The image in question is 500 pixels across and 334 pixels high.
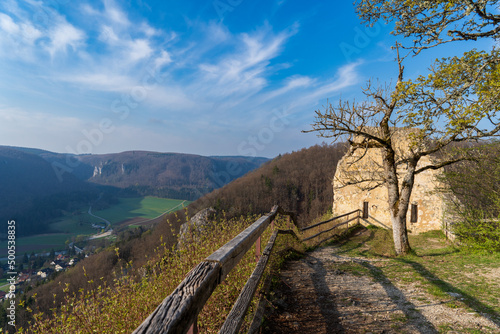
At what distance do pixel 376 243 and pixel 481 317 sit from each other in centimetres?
751

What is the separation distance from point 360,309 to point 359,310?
44 mm

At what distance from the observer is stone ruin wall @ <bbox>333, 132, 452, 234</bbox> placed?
11.9 metres

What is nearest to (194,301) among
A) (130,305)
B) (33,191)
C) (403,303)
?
(130,305)

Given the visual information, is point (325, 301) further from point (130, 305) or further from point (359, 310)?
point (130, 305)

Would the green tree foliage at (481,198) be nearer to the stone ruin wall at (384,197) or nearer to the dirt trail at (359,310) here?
the stone ruin wall at (384,197)

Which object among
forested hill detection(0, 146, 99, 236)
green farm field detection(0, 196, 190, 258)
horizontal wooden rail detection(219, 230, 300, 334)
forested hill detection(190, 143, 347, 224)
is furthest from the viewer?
forested hill detection(0, 146, 99, 236)

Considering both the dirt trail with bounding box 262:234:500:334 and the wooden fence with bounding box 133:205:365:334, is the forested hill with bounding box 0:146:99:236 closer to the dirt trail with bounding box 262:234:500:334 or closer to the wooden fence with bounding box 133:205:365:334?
the dirt trail with bounding box 262:234:500:334

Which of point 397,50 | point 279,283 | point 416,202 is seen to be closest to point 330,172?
point 416,202

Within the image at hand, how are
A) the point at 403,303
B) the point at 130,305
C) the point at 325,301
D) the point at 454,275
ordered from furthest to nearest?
1. the point at 454,275
2. the point at 325,301
3. the point at 403,303
4. the point at 130,305

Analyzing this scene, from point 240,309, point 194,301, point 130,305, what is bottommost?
point 130,305

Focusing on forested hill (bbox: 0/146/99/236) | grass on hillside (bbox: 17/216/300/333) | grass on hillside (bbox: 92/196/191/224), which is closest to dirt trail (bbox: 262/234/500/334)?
grass on hillside (bbox: 17/216/300/333)

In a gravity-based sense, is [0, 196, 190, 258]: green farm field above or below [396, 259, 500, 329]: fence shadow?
below

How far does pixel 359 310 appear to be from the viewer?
11.5 feet

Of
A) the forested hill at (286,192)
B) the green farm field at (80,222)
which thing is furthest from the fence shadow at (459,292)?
the green farm field at (80,222)
